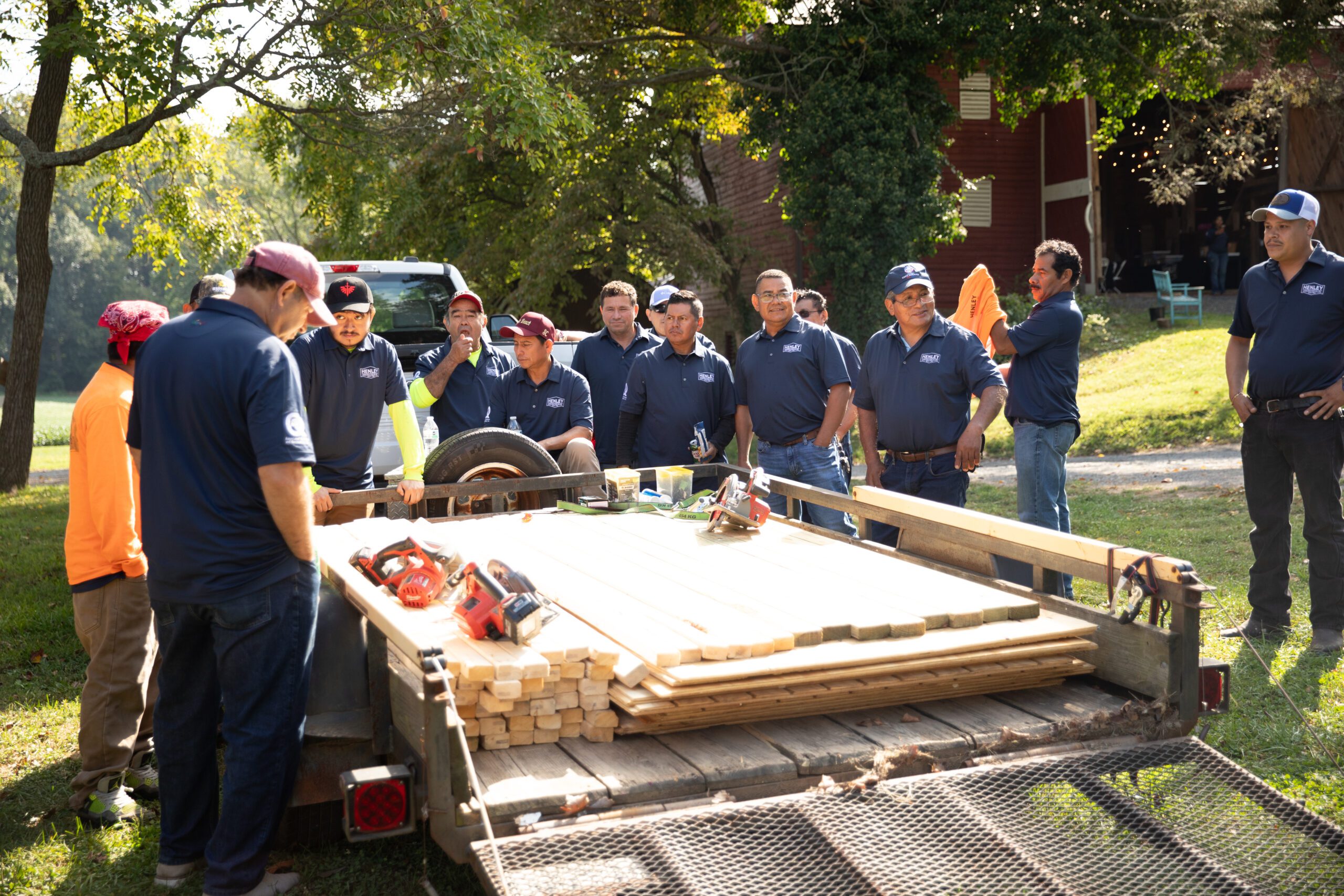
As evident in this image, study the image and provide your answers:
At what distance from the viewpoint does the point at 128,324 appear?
4188 mm

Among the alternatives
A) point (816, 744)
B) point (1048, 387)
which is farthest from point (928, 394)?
point (816, 744)

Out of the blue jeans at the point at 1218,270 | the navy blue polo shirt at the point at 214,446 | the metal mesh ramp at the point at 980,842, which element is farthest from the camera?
the blue jeans at the point at 1218,270

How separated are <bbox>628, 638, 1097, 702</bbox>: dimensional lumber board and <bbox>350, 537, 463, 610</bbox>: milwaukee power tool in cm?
89

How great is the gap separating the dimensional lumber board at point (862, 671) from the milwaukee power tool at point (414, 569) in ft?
2.92

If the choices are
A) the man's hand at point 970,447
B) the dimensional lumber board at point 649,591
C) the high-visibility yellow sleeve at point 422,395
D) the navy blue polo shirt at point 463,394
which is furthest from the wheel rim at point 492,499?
the man's hand at point 970,447

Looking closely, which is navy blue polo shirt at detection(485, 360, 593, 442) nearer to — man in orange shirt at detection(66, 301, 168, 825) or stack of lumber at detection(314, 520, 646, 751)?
man in orange shirt at detection(66, 301, 168, 825)

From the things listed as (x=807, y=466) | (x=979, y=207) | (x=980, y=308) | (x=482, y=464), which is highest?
(x=979, y=207)

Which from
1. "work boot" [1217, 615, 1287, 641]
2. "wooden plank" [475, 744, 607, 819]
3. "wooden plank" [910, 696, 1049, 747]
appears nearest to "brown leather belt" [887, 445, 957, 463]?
"work boot" [1217, 615, 1287, 641]

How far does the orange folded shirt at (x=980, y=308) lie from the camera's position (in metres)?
6.84

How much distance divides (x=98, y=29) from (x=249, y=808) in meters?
9.14

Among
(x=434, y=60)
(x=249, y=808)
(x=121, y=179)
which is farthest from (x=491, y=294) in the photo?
(x=249, y=808)

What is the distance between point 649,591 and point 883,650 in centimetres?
93

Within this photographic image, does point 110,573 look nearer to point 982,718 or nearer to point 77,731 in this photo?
point 77,731

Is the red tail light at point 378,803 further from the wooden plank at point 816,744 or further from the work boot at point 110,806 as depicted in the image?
the work boot at point 110,806
